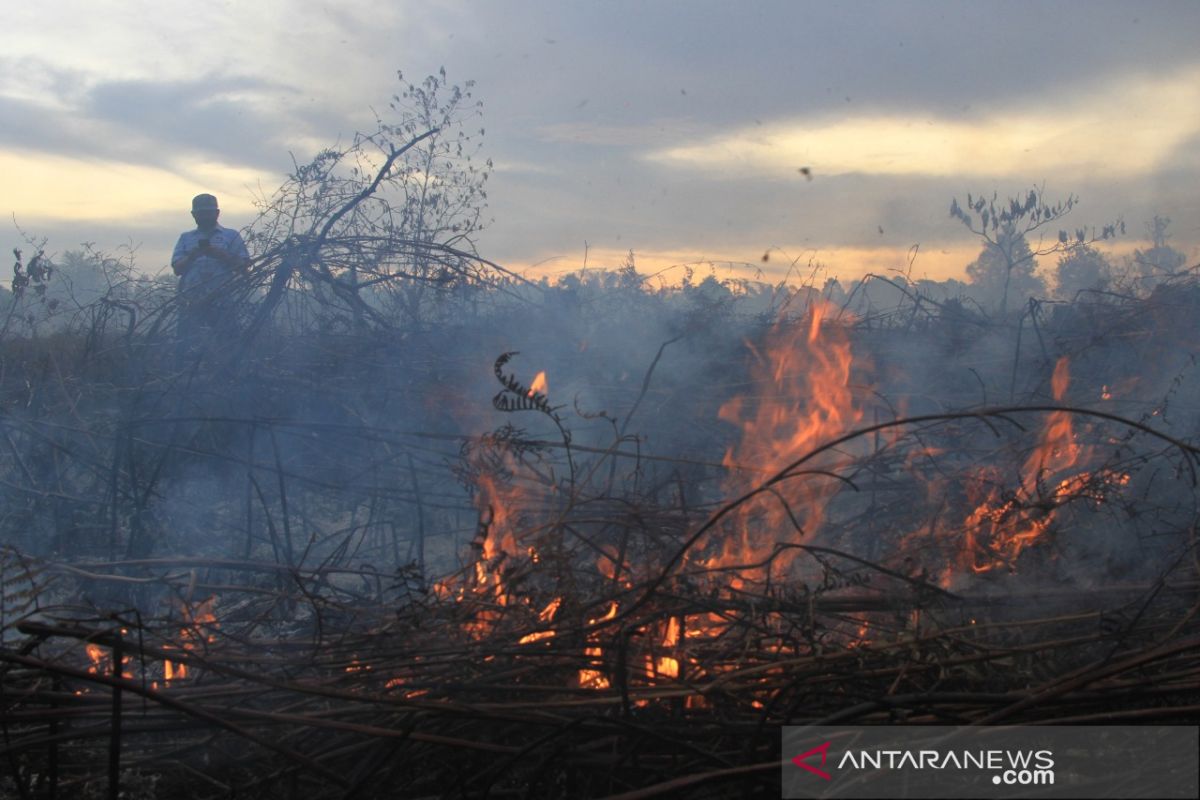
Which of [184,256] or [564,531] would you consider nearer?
[564,531]

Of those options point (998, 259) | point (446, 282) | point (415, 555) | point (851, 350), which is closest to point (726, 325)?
point (851, 350)

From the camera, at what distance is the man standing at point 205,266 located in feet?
21.0

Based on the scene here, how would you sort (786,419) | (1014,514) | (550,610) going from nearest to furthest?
(550,610) < (1014,514) < (786,419)

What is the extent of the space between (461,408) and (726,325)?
7.44 feet

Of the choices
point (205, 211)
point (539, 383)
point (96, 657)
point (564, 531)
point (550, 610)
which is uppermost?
point (205, 211)

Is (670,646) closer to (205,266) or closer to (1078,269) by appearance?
(205,266)

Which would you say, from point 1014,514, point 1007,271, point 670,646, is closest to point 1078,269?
point 1007,271

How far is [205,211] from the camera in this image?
294 inches

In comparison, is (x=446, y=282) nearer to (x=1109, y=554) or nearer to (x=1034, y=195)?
(x=1109, y=554)

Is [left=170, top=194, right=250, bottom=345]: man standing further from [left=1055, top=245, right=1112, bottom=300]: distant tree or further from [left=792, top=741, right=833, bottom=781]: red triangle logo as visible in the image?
[left=1055, top=245, right=1112, bottom=300]: distant tree

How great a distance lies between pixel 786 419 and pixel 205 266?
187 inches

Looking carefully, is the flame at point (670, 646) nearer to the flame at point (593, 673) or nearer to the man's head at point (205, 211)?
the flame at point (593, 673)

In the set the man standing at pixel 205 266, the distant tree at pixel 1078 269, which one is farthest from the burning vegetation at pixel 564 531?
the distant tree at pixel 1078 269

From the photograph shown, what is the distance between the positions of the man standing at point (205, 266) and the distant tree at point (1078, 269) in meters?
9.27
